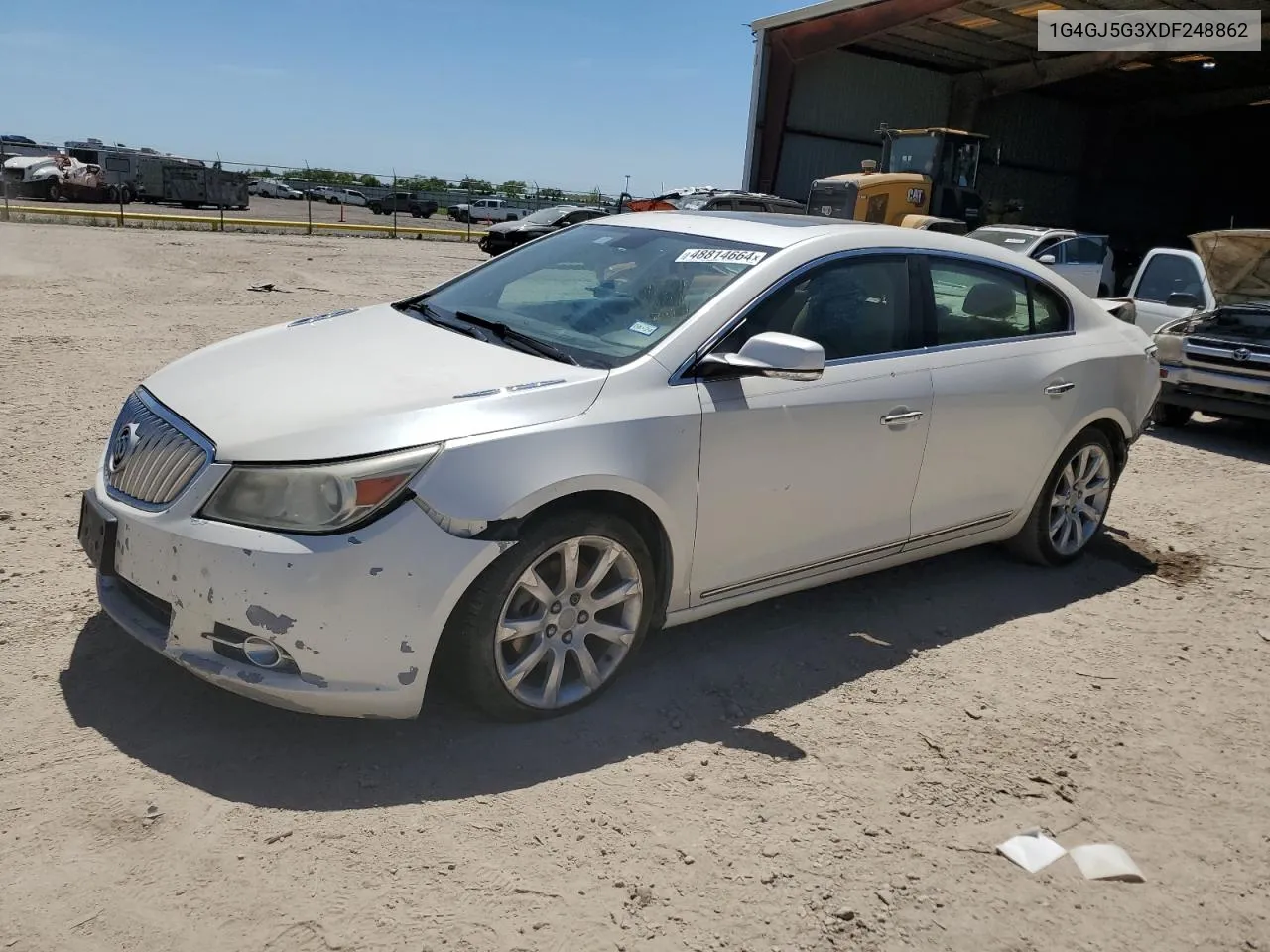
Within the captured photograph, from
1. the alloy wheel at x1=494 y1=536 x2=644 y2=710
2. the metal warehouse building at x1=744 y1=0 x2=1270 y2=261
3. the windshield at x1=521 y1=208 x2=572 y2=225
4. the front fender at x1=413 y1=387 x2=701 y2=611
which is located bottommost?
the alloy wheel at x1=494 y1=536 x2=644 y2=710

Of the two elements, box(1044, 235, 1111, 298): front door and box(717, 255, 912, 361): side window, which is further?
box(1044, 235, 1111, 298): front door

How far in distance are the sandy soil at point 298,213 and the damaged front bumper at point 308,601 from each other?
1017 inches

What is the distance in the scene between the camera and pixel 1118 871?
2.87 m

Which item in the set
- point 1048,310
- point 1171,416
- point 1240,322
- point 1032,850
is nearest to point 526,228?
point 1171,416

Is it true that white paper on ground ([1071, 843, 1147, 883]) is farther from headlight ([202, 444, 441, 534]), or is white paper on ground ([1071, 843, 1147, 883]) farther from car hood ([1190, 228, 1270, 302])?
car hood ([1190, 228, 1270, 302])

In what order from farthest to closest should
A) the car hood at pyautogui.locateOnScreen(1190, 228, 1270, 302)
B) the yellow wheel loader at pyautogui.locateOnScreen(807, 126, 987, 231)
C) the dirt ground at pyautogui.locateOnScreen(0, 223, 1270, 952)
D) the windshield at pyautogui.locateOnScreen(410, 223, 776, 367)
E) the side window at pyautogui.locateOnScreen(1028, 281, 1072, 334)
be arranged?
the yellow wheel loader at pyautogui.locateOnScreen(807, 126, 987, 231) → the car hood at pyautogui.locateOnScreen(1190, 228, 1270, 302) → the side window at pyautogui.locateOnScreen(1028, 281, 1072, 334) → the windshield at pyautogui.locateOnScreen(410, 223, 776, 367) → the dirt ground at pyautogui.locateOnScreen(0, 223, 1270, 952)

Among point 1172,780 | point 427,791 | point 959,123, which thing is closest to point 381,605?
point 427,791

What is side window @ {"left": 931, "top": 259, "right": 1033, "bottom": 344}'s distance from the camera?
14.4 feet

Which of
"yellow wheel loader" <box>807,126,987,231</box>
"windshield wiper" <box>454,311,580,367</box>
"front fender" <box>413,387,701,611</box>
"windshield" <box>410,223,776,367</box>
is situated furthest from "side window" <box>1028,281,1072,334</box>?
"yellow wheel loader" <box>807,126,987,231</box>

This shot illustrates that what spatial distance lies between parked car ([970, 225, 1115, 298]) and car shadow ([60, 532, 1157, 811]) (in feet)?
42.1

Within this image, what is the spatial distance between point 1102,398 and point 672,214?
2292 millimetres

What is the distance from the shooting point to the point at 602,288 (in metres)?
4.01

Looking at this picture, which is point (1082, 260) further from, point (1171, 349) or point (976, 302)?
point (976, 302)

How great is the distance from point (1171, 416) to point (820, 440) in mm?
7125
